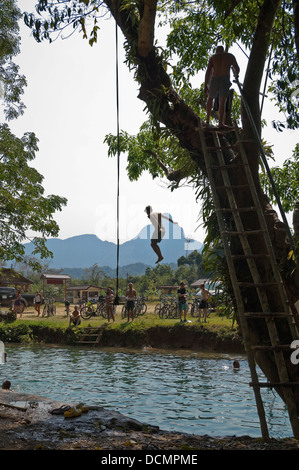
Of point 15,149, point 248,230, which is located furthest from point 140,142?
point 248,230

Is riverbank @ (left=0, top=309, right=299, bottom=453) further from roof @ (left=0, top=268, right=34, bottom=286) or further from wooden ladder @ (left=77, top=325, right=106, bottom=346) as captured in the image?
wooden ladder @ (left=77, top=325, right=106, bottom=346)

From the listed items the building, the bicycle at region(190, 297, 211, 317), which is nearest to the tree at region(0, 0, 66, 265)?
the bicycle at region(190, 297, 211, 317)

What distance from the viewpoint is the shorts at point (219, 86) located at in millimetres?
6590

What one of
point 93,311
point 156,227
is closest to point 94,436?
point 156,227

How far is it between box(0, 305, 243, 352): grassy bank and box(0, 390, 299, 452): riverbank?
9855 millimetres

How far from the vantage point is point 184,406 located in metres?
9.66

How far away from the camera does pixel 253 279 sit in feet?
18.9

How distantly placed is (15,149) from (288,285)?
12.6 metres

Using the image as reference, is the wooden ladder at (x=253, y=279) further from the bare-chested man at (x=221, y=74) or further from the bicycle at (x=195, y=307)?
the bicycle at (x=195, y=307)

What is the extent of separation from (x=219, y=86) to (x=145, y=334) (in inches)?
506

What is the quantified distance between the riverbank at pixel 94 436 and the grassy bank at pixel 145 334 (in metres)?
9.85

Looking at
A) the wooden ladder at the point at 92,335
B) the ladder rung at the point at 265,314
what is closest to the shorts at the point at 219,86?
→ the ladder rung at the point at 265,314

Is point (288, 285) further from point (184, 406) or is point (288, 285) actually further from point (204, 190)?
point (184, 406)

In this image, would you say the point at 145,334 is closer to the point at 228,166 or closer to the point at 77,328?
the point at 77,328
